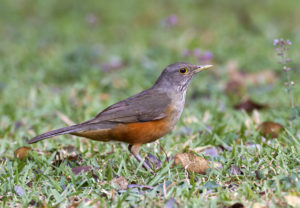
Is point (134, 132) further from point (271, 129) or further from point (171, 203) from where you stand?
point (271, 129)

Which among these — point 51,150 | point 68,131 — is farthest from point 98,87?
point 68,131

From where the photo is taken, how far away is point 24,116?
24.5ft

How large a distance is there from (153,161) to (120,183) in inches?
30.2

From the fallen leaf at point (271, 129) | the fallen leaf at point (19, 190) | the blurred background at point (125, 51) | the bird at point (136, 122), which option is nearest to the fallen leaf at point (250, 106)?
the blurred background at point (125, 51)

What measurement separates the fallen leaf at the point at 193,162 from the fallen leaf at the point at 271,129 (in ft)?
4.38

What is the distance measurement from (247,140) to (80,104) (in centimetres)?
317

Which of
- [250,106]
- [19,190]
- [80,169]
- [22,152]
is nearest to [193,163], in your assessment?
[80,169]

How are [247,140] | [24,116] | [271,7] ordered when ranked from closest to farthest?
[247,140], [24,116], [271,7]

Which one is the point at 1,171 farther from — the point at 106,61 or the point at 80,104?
the point at 106,61

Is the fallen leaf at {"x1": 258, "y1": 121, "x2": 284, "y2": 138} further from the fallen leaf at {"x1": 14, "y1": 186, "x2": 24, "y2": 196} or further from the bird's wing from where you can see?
the fallen leaf at {"x1": 14, "y1": 186, "x2": 24, "y2": 196}

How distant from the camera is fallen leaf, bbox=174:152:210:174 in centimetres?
476

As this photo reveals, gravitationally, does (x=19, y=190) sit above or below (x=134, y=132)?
below

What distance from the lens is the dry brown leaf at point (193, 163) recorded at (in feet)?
15.6

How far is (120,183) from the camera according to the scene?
4496 mm
